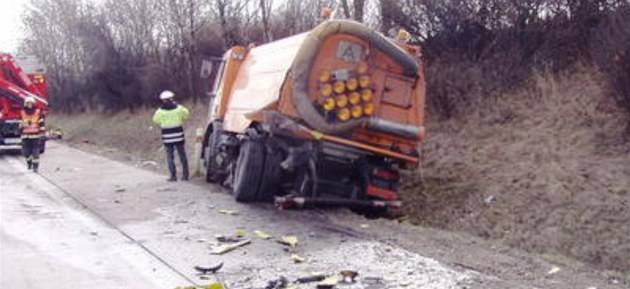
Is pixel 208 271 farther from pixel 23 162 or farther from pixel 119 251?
pixel 23 162

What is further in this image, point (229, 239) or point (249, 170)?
point (249, 170)

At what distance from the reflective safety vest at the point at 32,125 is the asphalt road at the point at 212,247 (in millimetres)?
5197

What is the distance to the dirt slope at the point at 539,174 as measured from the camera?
8633mm

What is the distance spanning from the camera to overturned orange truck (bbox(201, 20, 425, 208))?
9.24 m

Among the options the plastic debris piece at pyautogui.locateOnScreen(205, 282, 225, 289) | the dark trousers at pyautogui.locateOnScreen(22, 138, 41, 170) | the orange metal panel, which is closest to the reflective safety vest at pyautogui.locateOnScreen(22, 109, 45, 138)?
the dark trousers at pyautogui.locateOnScreen(22, 138, 41, 170)

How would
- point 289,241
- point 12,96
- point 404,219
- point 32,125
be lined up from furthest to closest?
point 12,96, point 32,125, point 404,219, point 289,241

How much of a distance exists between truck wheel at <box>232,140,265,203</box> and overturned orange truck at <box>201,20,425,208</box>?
0.01 metres

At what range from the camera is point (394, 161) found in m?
9.90

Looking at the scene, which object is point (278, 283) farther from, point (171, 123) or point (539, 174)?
point (171, 123)

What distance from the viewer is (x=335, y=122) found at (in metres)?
9.22

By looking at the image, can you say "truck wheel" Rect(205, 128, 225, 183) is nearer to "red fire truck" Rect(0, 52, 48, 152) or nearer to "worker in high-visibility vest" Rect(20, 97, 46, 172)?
"worker in high-visibility vest" Rect(20, 97, 46, 172)

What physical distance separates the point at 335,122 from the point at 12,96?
1566cm

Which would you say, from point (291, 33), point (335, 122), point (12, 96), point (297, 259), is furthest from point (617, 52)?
point (12, 96)

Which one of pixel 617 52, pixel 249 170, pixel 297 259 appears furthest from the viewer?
pixel 617 52
